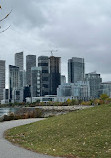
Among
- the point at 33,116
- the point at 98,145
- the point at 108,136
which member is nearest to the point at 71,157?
the point at 98,145

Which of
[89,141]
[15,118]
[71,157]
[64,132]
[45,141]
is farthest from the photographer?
[15,118]

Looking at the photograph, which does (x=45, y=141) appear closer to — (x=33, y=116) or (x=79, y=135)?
(x=79, y=135)

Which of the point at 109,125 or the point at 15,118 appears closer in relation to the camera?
the point at 109,125

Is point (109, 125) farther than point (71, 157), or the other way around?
point (109, 125)

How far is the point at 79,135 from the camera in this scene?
14398 millimetres

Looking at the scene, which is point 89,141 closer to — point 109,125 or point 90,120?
point 109,125

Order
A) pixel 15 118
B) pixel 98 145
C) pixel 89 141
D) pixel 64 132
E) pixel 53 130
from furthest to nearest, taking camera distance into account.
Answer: pixel 15 118 < pixel 53 130 < pixel 64 132 < pixel 89 141 < pixel 98 145

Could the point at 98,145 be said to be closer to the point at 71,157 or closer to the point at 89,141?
the point at 89,141

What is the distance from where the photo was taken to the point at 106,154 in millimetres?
10422

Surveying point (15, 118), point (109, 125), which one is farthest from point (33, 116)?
point (109, 125)

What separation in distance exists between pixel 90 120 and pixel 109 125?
2.12 meters

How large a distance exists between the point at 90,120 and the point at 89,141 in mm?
5068

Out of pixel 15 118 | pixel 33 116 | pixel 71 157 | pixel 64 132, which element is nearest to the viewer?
pixel 71 157

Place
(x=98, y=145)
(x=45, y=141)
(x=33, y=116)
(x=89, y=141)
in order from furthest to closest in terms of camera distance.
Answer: (x=33, y=116), (x=45, y=141), (x=89, y=141), (x=98, y=145)
